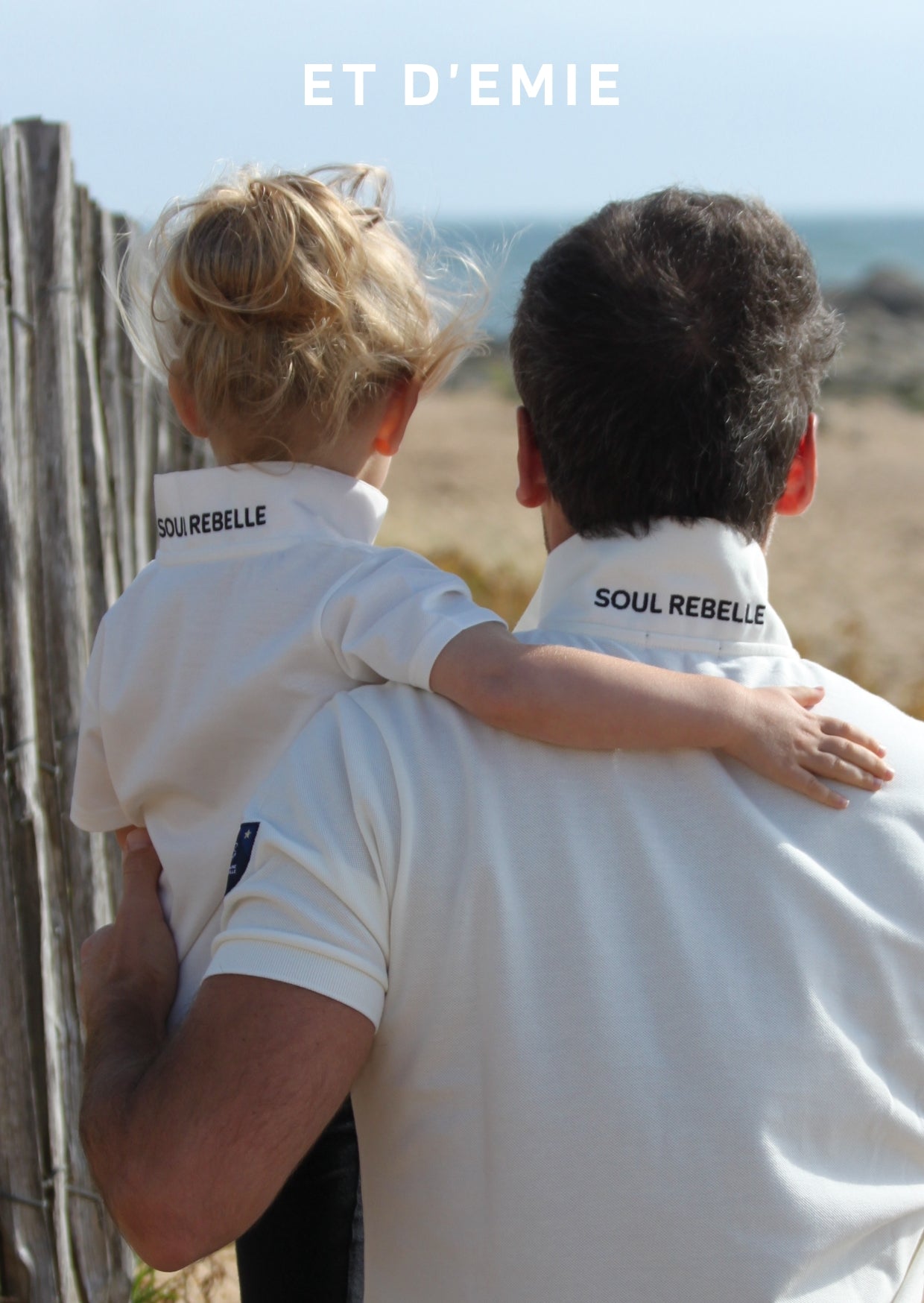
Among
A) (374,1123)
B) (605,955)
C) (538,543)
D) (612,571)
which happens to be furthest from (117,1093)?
(538,543)

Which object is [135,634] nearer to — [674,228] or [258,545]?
[258,545]

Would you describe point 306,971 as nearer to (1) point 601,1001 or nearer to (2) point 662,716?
(1) point 601,1001

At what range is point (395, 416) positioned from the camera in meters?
2.15

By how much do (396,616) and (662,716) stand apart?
0.40 m

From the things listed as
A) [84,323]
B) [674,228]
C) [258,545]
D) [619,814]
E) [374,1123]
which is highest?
[674,228]

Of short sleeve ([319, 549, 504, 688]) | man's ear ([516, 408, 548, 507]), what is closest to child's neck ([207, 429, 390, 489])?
short sleeve ([319, 549, 504, 688])

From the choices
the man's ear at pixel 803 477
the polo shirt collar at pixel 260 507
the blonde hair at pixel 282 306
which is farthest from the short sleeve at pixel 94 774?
the man's ear at pixel 803 477

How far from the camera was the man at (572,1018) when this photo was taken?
50.6 inches

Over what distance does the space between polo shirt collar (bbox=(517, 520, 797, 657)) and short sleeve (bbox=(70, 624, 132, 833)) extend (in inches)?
34.2

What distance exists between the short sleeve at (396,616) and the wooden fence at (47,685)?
130cm

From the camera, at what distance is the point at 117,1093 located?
144 cm

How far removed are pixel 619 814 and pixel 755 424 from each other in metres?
0.50

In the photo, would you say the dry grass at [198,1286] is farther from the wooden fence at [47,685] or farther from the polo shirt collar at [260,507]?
the polo shirt collar at [260,507]

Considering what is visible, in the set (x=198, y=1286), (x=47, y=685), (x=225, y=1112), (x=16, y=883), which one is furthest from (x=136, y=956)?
(x=198, y=1286)
